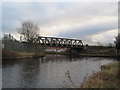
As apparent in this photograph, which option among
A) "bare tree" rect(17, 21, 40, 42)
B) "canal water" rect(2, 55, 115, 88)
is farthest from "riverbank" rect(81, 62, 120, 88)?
"bare tree" rect(17, 21, 40, 42)

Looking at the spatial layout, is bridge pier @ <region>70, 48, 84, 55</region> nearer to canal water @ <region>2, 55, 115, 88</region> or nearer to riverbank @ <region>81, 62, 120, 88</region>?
canal water @ <region>2, 55, 115, 88</region>

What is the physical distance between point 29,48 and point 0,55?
28.7m

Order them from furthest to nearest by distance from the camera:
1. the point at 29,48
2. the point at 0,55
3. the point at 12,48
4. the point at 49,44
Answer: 1. the point at 49,44
2. the point at 29,48
3. the point at 12,48
4. the point at 0,55

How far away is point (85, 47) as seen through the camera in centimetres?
13025

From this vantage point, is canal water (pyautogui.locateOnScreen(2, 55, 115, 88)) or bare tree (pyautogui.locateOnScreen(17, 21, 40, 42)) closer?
canal water (pyautogui.locateOnScreen(2, 55, 115, 88))

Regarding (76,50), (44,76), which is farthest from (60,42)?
(44,76)

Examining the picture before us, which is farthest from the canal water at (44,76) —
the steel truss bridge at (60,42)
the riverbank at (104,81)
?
the steel truss bridge at (60,42)

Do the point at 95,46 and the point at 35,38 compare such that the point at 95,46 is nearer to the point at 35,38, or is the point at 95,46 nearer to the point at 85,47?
the point at 85,47

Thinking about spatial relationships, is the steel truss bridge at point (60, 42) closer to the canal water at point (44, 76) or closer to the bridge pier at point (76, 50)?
the bridge pier at point (76, 50)

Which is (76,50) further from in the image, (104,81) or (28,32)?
(104,81)

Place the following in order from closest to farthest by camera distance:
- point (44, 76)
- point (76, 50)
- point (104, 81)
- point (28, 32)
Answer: point (104, 81) → point (44, 76) → point (28, 32) → point (76, 50)

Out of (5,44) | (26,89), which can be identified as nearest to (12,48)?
(5,44)

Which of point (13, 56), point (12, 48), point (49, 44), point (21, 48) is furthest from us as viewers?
point (49, 44)

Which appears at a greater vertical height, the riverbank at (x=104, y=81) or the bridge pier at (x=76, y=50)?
the riverbank at (x=104, y=81)
